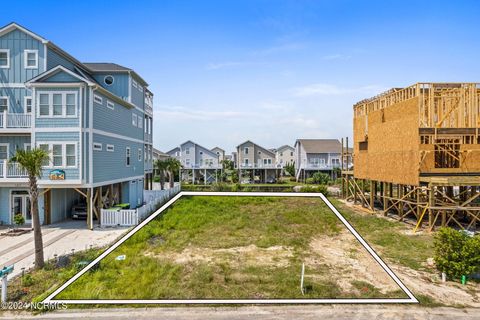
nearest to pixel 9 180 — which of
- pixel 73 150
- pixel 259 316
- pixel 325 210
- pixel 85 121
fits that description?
pixel 73 150

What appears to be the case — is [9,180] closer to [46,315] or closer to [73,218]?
[73,218]

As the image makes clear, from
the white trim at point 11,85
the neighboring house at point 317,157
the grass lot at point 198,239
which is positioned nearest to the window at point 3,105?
the white trim at point 11,85

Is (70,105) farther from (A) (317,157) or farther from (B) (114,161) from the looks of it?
(A) (317,157)

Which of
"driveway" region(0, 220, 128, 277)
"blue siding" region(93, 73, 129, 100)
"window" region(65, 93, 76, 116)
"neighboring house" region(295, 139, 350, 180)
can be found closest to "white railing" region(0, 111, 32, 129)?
"window" region(65, 93, 76, 116)

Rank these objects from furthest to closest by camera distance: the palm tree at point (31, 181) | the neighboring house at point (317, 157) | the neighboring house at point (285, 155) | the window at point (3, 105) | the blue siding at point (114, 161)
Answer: the neighboring house at point (285, 155), the neighboring house at point (317, 157), the window at point (3, 105), the blue siding at point (114, 161), the palm tree at point (31, 181)

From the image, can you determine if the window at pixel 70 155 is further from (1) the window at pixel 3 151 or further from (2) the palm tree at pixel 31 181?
(2) the palm tree at pixel 31 181

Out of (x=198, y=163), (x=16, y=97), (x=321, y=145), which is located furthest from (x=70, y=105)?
(x=321, y=145)

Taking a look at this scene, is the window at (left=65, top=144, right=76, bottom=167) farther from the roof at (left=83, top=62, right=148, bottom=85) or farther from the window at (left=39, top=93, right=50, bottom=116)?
the roof at (left=83, top=62, right=148, bottom=85)
